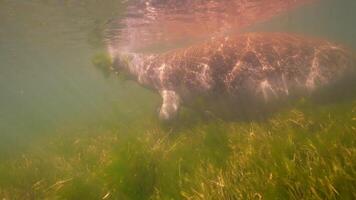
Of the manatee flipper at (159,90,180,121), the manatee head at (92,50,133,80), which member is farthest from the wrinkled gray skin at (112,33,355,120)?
the manatee head at (92,50,133,80)

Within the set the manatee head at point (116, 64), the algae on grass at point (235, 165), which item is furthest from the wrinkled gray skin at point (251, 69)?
the manatee head at point (116, 64)

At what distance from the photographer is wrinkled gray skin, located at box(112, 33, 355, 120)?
881 centimetres

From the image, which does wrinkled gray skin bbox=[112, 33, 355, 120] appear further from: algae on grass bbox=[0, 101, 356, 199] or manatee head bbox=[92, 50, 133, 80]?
manatee head bbox=[92, 50, 133, 80]

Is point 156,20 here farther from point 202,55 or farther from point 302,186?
point 302,186

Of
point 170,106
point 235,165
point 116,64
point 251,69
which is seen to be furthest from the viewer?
point 116,64

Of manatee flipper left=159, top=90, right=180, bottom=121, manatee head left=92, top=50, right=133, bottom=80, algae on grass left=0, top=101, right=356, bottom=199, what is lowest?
manatee head left=92, top=50, right=133, bottom=80

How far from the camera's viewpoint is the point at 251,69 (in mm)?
9188

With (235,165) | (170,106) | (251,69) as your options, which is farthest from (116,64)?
(235,165)

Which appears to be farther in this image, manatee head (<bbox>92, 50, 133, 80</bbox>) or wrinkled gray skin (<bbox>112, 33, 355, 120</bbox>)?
manatee head (<bbox>92, 50, 133, 80</bbox>)

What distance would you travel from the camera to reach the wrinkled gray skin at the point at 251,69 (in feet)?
28.9

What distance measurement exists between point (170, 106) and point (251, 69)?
317 cm

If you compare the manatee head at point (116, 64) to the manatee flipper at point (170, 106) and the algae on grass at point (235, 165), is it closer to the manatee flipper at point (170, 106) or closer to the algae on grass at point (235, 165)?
the manatee flipper at point (170, 106)

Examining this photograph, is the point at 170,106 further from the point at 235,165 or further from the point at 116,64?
the point at 116,64

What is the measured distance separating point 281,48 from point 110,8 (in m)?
12.0
